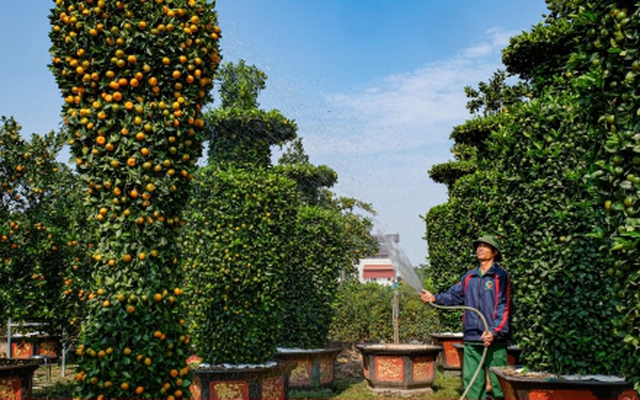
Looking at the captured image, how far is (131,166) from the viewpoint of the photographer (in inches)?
187

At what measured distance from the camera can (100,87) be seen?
486cm

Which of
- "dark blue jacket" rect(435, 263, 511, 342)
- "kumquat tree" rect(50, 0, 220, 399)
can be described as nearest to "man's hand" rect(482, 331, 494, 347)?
"dark blue jacket" rect(435, 263, 511, 342)

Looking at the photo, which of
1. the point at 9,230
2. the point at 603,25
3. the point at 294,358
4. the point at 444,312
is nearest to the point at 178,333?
the point at 603,25

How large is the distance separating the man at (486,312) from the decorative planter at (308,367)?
4.83 meters

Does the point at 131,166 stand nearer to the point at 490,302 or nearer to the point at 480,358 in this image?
the point at 490,302

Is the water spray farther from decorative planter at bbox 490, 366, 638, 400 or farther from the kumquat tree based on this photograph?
the kumquat tree

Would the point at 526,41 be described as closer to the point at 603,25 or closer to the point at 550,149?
the point at 550,149

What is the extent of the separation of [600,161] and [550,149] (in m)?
3.39

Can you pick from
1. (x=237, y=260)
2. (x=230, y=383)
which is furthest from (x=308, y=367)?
(x=237, y=260)

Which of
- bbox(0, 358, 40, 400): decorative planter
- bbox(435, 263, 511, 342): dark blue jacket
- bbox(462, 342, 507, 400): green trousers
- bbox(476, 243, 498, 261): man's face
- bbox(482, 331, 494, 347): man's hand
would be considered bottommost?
bbox(0, 358, 40, 400): decorative planter

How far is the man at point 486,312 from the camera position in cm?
646

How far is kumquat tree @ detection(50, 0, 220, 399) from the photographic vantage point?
468 centimetres

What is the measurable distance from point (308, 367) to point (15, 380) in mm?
5304

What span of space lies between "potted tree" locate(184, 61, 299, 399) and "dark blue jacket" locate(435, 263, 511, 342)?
3.21 metres
